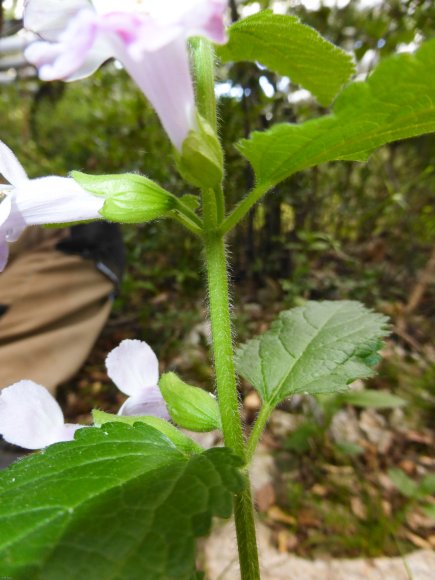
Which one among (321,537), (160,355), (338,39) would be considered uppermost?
(338,39)

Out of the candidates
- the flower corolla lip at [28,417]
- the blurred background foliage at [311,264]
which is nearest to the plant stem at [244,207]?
the flower corolla lip at [28,417]

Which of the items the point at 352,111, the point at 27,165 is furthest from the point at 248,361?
the point at 27,165

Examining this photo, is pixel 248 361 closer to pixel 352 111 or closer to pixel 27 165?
pixel 352 111

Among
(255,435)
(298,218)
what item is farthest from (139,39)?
(298,218)

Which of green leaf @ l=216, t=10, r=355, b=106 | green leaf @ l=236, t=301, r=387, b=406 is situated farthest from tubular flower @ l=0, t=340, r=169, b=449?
green leaf @ l=216, t=10, r=355, b=106

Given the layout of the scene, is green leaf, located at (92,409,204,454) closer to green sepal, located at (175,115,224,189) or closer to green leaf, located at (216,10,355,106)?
green sepal, located at (175,115,224,189)

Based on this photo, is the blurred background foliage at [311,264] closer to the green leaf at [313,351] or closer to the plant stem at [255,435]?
the green leaf at [313,351]
